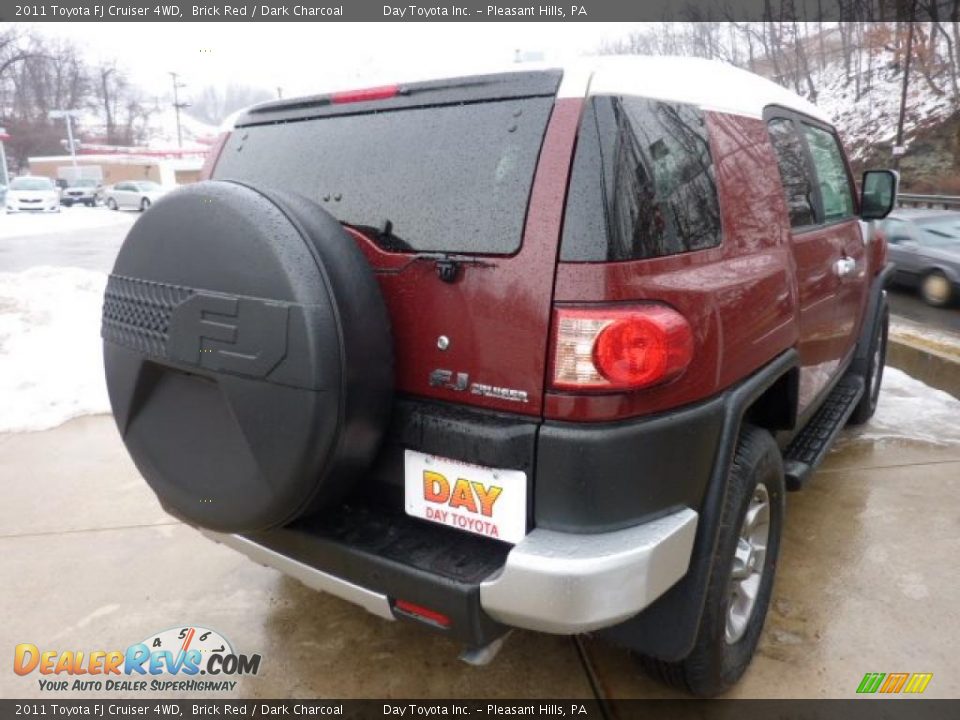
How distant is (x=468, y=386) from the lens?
1.86m

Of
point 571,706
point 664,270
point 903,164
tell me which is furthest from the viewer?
point 903,164

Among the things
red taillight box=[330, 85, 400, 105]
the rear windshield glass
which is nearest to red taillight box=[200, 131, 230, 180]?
the rear windshield glass

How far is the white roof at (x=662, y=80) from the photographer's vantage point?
1.78 meters

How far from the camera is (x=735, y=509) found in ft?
6.70

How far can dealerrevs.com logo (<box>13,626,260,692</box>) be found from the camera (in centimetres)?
245

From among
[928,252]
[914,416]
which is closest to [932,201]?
[928,252]

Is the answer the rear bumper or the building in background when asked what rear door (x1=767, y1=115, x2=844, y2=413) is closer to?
the rear bumper

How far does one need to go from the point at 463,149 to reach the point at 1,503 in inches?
132

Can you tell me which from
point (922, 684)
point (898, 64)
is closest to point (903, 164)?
point (898, 64)

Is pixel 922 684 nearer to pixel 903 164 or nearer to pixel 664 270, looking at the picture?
pixel 664 270

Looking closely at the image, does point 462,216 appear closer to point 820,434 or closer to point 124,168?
point 820,434

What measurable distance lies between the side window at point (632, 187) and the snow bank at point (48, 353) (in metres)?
4.55

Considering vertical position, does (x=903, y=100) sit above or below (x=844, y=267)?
above

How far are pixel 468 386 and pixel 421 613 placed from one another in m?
0.61
